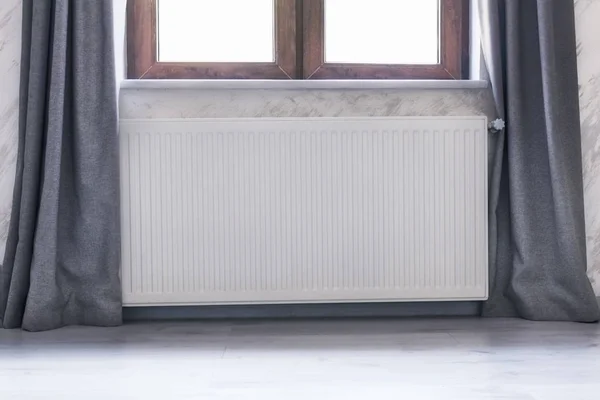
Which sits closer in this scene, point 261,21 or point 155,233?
point 155,233

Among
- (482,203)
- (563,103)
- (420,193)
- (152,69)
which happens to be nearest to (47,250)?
(152,69)

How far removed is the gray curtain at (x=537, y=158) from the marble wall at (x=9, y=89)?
1.52 metres

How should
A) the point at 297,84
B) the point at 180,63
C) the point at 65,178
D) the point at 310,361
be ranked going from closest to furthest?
the point at 310,361 < the point at 65,178 < the point at 297,84 < the point at 180,63

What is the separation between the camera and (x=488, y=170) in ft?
8.09

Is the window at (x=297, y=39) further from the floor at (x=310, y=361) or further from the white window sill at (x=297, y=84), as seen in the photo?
the floor at (x=310, y=361)

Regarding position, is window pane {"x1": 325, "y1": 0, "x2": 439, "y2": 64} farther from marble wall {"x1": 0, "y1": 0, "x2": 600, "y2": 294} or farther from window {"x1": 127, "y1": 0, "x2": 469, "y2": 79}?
marble wall {"x1": 0, "y1": 0, "x2": 600, "y2": 294}

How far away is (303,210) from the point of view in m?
2.37

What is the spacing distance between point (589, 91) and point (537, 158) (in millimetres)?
318

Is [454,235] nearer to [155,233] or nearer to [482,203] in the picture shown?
[482,203]

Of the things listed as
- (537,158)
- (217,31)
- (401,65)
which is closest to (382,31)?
(401,65)

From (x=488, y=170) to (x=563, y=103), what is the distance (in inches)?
12.4

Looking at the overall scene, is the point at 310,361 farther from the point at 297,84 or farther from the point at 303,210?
the point at 297,84

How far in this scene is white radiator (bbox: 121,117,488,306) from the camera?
2.34 meters

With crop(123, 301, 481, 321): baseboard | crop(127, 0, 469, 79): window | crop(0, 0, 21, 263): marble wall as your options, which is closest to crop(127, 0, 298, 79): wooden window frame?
crop(127, 0, 469, 79): window
